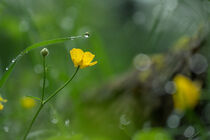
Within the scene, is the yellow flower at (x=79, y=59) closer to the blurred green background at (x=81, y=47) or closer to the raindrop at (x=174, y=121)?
the blurred green background at (x=81, y=47)

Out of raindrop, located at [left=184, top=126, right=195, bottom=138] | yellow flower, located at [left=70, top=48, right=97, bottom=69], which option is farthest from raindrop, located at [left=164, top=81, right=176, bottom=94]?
yellow flower, located at [left=70, top=48, right=97, bottom=69]

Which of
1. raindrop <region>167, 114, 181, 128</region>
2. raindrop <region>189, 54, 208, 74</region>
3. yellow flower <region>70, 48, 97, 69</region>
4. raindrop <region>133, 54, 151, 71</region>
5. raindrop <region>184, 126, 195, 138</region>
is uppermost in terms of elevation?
raindrop <region>133, 54, 151, 71</region>

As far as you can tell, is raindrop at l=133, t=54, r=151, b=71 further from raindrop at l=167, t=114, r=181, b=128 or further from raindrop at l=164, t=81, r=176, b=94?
raindrop at l=167, t=114, r=181, b=128

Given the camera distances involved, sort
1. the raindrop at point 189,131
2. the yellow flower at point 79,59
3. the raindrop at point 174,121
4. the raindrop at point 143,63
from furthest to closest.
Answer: the raindrop at point 143,63
the raindrop at point 174,121
the raindrop at point 189,131
the yellow flower at point 79,59

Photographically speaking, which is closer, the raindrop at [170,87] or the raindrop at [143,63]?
the raindrop at [170,87]

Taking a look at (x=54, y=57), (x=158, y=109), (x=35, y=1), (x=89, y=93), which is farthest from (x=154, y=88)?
(x=35, y=1)

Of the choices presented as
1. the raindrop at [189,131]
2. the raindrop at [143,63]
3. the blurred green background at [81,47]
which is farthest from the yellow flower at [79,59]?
the raindrop at [143,63]

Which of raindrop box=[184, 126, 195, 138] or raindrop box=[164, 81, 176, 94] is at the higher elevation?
raindrop box=[164, 81, 176, 94]
